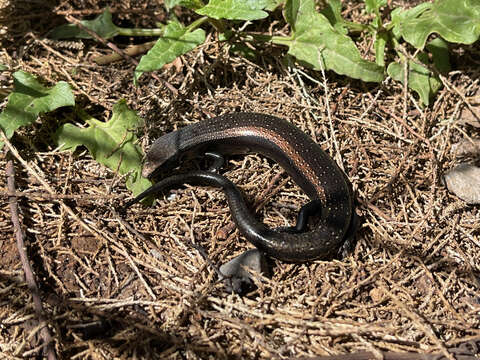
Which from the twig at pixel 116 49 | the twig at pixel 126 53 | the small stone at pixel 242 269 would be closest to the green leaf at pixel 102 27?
the twig at pixel 116 49

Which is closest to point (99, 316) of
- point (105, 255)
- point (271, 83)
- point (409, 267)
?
point (105, 255)

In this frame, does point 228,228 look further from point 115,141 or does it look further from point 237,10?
point 237,10

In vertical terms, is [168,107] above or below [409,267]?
above

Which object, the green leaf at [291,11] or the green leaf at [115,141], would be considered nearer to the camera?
the green leaf at [115,141]

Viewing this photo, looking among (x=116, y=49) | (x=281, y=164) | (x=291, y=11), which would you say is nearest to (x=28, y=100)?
(x=116, y=49)

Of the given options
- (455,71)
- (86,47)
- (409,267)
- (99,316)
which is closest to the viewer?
(99,316)

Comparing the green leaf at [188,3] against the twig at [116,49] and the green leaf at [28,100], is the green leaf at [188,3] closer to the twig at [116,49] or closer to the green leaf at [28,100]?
the twig at [116,49]

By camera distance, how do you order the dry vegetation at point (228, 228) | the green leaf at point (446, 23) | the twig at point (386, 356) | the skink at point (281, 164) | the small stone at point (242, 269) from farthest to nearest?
the green leaf at point (446, 23), the skink at point (281, 164), the small stone at point (242, 269), the dry vegetation at point (228, 228), the twig at point (386, 356)

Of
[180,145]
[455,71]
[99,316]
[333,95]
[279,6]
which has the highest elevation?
[279,6]

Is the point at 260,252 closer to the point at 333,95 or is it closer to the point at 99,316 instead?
the point at 99,316
